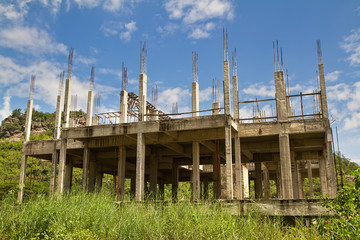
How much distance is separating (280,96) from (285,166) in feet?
12.0

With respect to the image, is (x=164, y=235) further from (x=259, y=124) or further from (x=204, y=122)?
(x=259, y=124)

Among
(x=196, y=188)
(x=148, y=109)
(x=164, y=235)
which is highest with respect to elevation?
(x=148, y=109)

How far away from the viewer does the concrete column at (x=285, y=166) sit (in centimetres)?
1719

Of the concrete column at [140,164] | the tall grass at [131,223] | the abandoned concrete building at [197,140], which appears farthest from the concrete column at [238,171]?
the tall grass at [131,223]

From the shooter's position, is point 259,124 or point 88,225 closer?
point 88,225

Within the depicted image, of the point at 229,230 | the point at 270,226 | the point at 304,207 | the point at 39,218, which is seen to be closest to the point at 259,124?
the point at 304,207

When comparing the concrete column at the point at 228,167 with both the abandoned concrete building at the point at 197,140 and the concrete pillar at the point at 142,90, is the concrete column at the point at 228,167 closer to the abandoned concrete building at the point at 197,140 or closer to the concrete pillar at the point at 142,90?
the abandoned concrete building at the point at 197,140

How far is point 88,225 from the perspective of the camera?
35.7 feet

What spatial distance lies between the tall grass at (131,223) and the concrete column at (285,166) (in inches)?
248

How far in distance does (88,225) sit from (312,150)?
1744 centimetres

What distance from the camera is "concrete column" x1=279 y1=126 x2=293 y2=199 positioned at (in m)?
17.2

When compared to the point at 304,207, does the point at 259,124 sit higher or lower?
higher

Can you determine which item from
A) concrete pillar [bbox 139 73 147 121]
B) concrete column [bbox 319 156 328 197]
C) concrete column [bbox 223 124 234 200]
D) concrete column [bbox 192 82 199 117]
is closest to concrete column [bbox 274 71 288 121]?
concrete column [bbox 223 124 234 200]

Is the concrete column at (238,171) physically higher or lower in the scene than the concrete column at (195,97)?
lower
